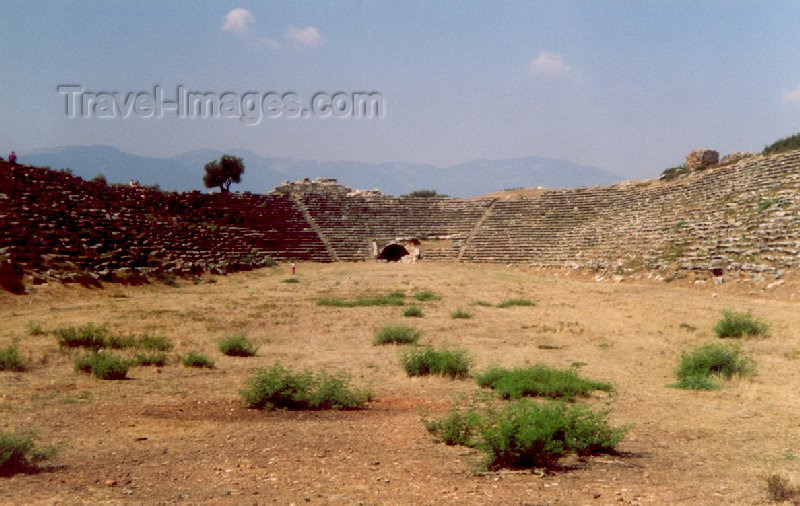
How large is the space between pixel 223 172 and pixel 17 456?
62.6 m

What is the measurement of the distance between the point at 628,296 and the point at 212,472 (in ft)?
62.2

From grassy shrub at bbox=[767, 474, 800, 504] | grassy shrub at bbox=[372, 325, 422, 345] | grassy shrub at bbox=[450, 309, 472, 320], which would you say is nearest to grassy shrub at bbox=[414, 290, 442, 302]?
grassy shrub at bbox=[450, 309, 472, 320]

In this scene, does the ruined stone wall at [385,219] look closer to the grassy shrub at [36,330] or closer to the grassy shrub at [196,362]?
the grassy shrub at [36,330]

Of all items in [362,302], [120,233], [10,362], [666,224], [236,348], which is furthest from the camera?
[666,224]

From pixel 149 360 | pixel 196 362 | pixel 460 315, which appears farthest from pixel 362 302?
pixel 149 360

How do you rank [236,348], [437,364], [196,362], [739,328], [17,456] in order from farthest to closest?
[739,328], [236,348], [196,362], [437,364], [17,456]

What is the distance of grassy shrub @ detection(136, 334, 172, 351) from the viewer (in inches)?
466

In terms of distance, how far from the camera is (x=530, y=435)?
575cm

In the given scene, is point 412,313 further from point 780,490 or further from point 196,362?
point 780,490

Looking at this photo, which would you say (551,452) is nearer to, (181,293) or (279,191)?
(181,293)

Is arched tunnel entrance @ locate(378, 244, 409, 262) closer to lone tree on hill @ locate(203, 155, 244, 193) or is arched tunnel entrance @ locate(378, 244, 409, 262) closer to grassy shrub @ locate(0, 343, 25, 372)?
lone tree on hill @ locate(203, 155, 244, 193)

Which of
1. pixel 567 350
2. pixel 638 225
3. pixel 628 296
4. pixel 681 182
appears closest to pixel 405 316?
pixel 567 350

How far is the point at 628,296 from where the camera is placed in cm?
2220

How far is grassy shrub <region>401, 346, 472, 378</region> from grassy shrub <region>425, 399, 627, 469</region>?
310cm
